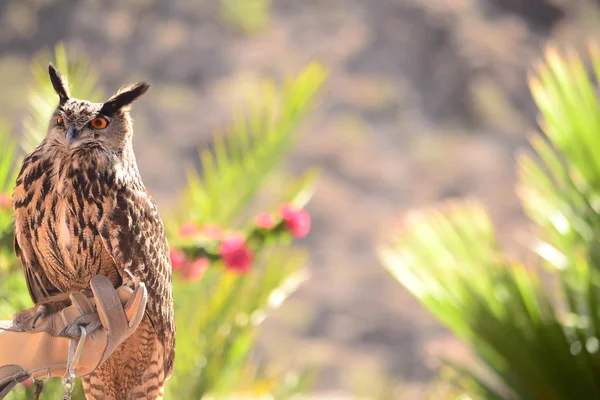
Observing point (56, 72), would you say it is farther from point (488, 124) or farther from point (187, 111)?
point (488, 124)

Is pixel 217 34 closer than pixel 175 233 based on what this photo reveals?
No

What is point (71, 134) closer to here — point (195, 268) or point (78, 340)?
point (78, 340)

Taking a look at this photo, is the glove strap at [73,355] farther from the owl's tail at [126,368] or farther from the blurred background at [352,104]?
the blurred background at [352,104]

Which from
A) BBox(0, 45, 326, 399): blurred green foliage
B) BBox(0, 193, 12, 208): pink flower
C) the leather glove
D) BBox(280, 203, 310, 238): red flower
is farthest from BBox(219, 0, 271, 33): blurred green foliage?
the leather glove

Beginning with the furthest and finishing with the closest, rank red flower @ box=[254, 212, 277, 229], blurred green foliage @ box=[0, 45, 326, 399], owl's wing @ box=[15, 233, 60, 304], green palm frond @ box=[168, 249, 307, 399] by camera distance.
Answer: green palm frond @ box=[168, 249, 307, 399] < blurred green foliage @ box=[0, 45, 326, 399] < red flower @ box=[254, 212, 277, 229] < owl's wing @ box=[15, 233, 60, 304]

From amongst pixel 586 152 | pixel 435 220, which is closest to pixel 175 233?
pixel 435 220

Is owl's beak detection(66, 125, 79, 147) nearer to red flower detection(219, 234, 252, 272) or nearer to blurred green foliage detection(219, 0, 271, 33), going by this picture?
red flower detection(219, 234, 252, 272)

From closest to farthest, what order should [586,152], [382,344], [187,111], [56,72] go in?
[56,72] < [586,152] < [382,344] < [187,111]
